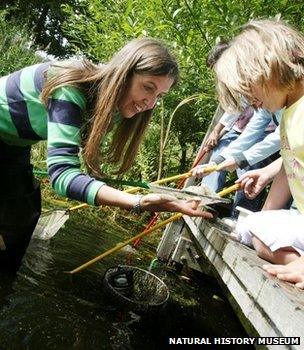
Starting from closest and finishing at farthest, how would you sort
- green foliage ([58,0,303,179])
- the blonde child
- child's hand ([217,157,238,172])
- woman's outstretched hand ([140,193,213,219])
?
1. the blonde child
2. woman's outstretched hand ([140,193,213,219])
3. child's hand ([217,157,238,172])
4. green foliage ([58,0,303,179])

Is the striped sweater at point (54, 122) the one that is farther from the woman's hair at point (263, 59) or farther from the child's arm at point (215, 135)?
the child's arm at point (215, 135)

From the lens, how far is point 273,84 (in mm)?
1995

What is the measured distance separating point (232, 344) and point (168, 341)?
618 millimetres

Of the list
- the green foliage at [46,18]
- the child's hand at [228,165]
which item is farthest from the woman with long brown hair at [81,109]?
the green foliage at [46,18]

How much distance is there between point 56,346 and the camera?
89.8 inches

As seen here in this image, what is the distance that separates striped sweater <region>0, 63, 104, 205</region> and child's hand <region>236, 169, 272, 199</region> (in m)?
1.08

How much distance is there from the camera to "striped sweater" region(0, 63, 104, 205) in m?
2.04

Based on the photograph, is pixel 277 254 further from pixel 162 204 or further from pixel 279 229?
pixel 162 204

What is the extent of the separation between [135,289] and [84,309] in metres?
0.62

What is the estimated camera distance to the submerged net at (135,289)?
10.0 ft

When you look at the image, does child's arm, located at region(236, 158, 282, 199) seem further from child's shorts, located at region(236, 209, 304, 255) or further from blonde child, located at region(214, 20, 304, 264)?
child's shorts, located at region(236, 209, 304, 255)

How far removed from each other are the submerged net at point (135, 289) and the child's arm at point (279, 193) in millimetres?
1107

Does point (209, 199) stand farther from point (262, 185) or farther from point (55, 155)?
point (55, 155)

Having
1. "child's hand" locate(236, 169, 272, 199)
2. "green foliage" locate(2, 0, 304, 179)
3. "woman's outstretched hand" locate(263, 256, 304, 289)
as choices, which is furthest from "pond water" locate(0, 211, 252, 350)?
"green foliage" locate(2, 0, 304, 179)
